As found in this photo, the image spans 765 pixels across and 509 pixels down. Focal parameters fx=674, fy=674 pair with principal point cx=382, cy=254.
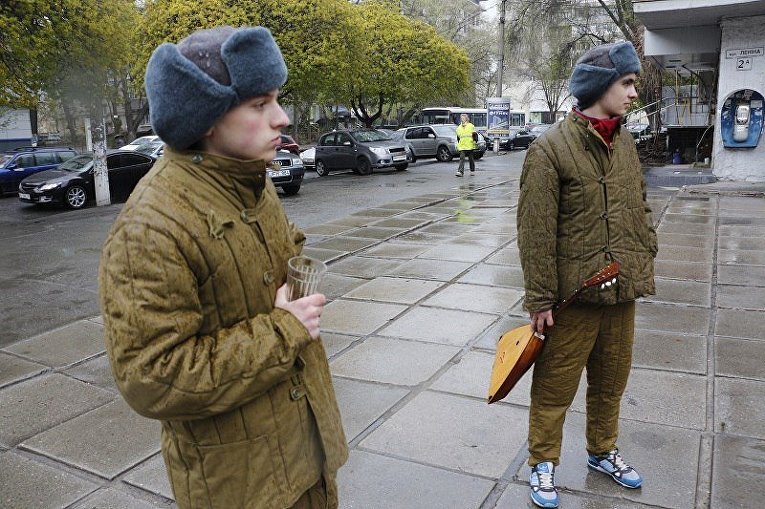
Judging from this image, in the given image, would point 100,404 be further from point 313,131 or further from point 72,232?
point 313,131

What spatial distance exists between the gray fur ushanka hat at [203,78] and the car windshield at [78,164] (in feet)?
53.5

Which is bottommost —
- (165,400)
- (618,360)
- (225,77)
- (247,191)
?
(618,360)

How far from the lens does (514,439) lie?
11.8ft

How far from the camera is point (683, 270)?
7.12 meters

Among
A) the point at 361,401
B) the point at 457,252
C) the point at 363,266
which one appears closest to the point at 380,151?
the point at 457,252

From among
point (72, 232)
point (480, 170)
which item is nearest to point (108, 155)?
point (72, 232)

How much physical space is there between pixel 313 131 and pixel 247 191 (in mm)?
48397

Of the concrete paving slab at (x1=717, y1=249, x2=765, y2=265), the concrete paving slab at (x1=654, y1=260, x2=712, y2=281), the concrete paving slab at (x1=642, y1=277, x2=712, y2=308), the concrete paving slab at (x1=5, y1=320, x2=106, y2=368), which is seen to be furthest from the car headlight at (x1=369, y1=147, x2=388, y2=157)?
the concrete paving slab at (x1=5, y1=320, x2=106, y2=368)

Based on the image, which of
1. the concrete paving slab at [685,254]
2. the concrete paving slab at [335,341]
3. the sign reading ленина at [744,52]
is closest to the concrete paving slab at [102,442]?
the concrete paving slab at [335,341]

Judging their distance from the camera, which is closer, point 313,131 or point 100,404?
point 100,404

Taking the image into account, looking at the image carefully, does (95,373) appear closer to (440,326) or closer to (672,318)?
(440,326)

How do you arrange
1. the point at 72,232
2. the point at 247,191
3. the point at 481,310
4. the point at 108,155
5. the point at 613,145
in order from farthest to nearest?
the point at 108,155 < the point at 72,232 < the point at 481,310 < the point at 613,145 < the point at 247,191

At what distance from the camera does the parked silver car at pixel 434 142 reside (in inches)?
1038

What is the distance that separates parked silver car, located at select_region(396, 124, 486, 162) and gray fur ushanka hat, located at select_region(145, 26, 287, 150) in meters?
24.7
